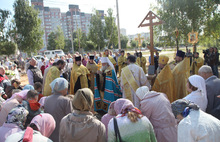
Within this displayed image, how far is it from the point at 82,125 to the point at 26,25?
2221 cm

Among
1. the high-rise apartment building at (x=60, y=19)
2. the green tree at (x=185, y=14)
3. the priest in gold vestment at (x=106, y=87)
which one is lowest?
the priest in gold vestment at (x=106, y=87)

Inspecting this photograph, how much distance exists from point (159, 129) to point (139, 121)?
33.0 inches

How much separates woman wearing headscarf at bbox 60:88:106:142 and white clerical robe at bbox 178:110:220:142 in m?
0.88

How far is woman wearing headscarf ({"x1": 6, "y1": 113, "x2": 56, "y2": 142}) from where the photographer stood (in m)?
1.73

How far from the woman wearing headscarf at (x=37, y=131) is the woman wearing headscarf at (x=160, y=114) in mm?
1316

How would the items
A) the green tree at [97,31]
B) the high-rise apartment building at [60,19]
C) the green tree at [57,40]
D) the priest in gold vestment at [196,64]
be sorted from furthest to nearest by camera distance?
the high-rise apartment building at [60,19], the green tree at [57,40], the green tree at [97,31], the priest in gold vestment at [196,64]

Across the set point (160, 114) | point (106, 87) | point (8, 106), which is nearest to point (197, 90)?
point (160, 114)

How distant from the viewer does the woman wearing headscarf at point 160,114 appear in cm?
264

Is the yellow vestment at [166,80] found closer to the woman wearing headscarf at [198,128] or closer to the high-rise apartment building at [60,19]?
the woman wearing headscarf at [198,128]

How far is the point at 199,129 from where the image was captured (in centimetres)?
176

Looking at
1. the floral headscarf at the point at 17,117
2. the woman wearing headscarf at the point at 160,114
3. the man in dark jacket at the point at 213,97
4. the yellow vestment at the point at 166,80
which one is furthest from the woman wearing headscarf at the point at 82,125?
the yellow vestment at the point at 166,80

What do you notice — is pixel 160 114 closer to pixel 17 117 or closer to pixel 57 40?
pixel 17 117

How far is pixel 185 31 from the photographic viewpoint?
14.1m

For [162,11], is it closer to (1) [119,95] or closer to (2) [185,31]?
(2) [185,31]
